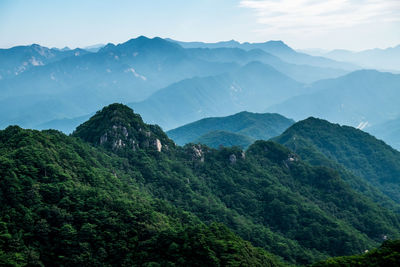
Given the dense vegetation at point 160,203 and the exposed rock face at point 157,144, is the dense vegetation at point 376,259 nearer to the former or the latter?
the dense vegetation at point 160,203

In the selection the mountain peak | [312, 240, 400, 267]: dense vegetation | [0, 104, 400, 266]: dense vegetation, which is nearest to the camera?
[312, 240, 400, 267]: dense vegetation

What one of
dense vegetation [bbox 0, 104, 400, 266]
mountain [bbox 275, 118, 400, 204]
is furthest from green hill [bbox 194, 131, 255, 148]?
dense vegetation [bbox 0, 104, 400, 266]

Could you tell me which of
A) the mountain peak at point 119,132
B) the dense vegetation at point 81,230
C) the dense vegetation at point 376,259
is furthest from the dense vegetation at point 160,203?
the dense vegetation at point 376,259

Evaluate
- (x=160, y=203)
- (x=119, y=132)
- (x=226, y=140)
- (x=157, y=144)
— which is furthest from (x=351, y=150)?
(x=160, y=203)

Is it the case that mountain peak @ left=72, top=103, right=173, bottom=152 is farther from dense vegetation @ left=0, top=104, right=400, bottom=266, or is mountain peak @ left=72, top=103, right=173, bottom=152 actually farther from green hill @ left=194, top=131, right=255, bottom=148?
green hill @ left=194, top=131, right=255, bottom=148

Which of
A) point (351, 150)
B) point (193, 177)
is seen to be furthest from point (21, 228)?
point (351, 150)

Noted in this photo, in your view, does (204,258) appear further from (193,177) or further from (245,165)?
(245,165)

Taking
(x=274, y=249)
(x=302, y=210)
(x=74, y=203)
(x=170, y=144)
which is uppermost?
(x=170, y=144)
